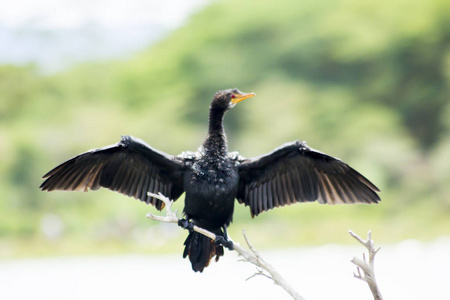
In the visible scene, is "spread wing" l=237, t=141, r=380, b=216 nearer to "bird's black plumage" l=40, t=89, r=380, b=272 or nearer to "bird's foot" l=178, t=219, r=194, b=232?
"bird's black plumage" l=40, t=89, r=380, b=272

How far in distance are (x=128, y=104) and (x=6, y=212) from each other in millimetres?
8300

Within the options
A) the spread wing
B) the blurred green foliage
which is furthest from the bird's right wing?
the blurred green foliage

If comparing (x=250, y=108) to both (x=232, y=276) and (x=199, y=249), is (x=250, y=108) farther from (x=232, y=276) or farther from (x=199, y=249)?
(x=199, y=249)

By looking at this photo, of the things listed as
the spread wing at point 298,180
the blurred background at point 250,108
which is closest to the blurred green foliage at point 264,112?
the blurred background at point 250,108

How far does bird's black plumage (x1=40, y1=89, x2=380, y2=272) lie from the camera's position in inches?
240

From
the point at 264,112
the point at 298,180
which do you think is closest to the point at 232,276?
the point at 264,112

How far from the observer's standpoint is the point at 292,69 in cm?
2756

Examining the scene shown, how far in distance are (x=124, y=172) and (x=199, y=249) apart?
97 centimetres

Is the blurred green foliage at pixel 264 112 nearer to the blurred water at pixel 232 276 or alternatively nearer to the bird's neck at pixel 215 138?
the blurred water at pixel 232 276

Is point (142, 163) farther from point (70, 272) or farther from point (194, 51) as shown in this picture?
point (194, 51)

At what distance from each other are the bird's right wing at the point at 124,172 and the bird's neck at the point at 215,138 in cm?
29

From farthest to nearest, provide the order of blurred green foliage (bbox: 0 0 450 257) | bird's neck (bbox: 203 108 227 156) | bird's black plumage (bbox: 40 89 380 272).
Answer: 1. blurred green foliage (bbox: 0 0 450 257)
2. bird's neck (bbox: 203 108 227 156)
3. bird's black plumage (bbox: 40 89 380 272)

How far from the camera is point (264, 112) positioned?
24.8m

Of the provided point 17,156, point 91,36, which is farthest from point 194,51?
point 17,156
